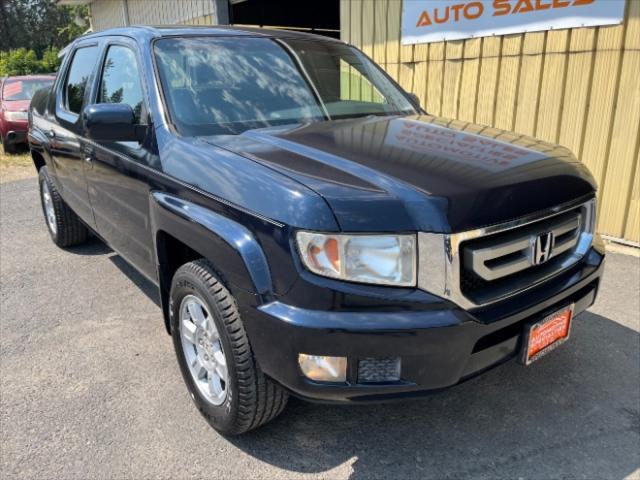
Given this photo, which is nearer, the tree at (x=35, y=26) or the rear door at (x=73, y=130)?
the rear door at (x=73, y=130)

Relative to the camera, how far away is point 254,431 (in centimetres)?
251

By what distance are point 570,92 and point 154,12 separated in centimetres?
1147

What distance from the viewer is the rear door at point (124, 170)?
2.83 m

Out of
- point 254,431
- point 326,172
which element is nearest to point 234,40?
point 326,172

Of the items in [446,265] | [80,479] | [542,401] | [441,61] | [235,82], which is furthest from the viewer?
[441,61]

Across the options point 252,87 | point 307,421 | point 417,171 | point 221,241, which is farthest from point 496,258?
point 252,87

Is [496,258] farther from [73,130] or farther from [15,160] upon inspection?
[15,160]

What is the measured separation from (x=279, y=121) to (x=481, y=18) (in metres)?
3.58

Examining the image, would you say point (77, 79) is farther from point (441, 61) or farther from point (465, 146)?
point (441, 61)

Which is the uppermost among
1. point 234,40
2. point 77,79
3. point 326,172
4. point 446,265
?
point 234,40

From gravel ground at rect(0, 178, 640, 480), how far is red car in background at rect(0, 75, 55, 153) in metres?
8.71

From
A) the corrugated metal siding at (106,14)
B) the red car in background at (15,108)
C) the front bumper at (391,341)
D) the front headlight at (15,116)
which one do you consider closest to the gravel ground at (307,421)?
the front bumper at (391,341)

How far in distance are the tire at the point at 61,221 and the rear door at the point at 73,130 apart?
14.6 inches

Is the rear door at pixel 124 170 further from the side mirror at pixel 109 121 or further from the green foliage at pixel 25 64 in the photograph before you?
the green foliage at pixel 25 64
